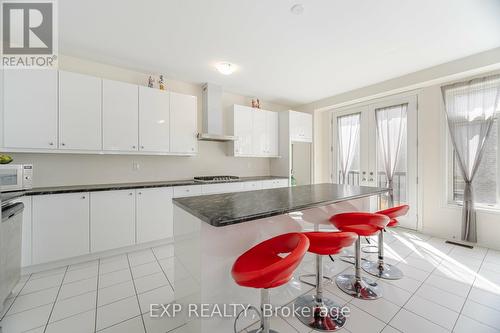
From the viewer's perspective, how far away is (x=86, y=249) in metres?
2.51

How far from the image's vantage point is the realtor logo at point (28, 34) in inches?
77.4

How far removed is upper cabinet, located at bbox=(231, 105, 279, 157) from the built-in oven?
2.87 meters

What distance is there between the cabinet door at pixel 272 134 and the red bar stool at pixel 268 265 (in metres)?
3.35


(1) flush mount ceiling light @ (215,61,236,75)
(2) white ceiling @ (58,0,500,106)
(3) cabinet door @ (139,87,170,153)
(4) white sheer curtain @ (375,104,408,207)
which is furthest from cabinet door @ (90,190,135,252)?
(4) white sheer curtain @ (375,104,408,207)

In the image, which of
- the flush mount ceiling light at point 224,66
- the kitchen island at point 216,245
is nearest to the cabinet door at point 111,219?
the kitchen island at point 216,245

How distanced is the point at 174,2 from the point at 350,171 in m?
4.31

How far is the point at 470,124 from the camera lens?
301 centimetres

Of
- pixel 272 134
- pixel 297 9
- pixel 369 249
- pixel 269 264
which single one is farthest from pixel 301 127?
pixel 269 264

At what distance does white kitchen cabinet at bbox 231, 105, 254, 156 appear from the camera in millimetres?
4074

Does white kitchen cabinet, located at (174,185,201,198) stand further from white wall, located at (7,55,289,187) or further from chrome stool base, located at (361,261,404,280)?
chrome stool base, located at (361,261,404,280)

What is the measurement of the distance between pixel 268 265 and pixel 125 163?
299cm

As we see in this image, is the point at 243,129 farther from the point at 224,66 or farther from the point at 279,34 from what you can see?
the point at 279,34

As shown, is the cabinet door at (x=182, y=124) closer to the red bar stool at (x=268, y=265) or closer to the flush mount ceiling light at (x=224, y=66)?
the flush mount ceiling light at (x=224, y=66)

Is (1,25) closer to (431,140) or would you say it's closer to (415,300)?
(415,300)
